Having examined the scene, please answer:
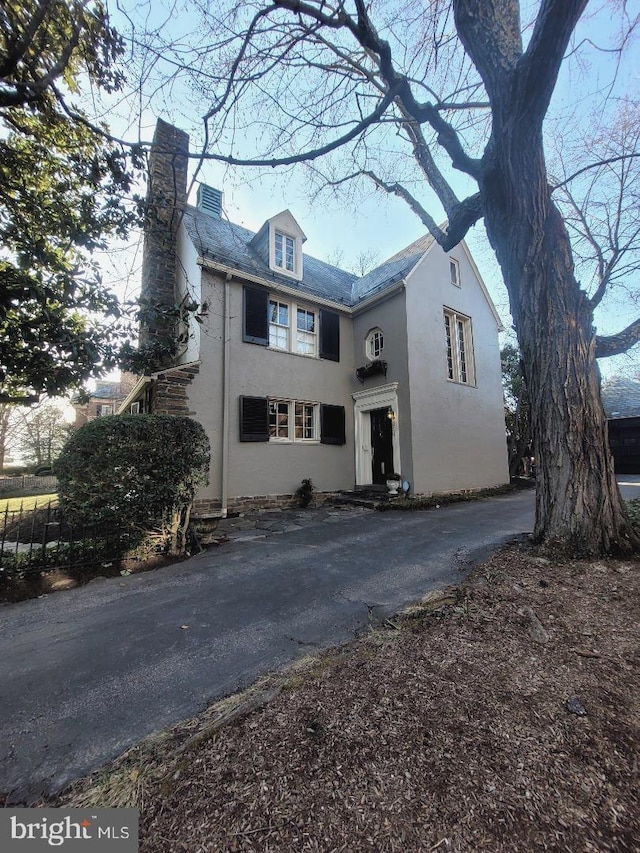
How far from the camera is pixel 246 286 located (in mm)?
8383

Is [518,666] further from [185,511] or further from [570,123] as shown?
[570,123]

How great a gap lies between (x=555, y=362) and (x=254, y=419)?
6.07m

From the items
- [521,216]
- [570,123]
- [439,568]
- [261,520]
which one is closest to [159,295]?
[261,520]

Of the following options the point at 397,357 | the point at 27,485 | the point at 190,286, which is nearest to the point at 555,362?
the point at 397,357

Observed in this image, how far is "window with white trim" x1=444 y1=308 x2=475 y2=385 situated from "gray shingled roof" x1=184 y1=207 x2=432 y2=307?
2.28m

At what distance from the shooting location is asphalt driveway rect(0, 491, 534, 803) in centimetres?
174

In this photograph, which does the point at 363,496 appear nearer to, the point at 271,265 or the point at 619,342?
the point at 619,342

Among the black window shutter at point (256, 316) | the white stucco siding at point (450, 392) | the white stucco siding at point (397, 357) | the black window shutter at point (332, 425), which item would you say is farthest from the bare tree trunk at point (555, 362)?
the black window shutter at point (332, 425)

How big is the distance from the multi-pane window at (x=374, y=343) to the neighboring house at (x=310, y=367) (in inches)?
1.3

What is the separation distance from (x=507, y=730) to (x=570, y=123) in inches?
372

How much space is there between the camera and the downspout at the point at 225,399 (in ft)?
24.9

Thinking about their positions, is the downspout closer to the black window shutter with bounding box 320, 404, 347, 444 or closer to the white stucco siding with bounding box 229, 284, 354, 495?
the white stucco siding with bounding box 229, 284, 354, 495

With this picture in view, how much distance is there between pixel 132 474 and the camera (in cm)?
445

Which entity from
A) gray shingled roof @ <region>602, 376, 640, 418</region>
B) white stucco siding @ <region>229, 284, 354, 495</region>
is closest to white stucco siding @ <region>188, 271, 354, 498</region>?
white stucco siding @ <region>229, 284, 354, 495</region>
